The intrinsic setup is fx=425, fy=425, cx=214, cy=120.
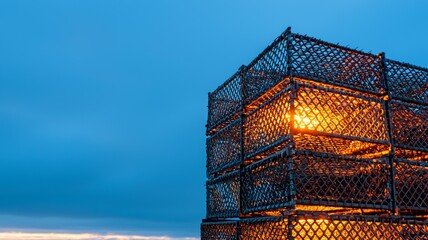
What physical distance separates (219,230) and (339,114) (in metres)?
3.97

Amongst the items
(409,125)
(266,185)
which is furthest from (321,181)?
(409,125)

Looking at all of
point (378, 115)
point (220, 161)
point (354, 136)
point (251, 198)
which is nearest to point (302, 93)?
point (354, 136)

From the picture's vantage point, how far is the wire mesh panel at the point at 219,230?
9305mm

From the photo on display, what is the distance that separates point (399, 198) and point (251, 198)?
9.50 feet

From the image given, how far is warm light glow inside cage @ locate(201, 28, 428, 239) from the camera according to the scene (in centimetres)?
755

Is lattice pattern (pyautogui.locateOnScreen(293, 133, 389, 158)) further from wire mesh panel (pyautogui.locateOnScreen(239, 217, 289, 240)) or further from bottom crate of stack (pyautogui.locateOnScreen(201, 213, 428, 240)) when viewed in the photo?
wire mesh panel (pyautogui.locateOnScreen(239, 217, 289, 240))

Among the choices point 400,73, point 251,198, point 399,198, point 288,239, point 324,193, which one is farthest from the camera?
point 400,73

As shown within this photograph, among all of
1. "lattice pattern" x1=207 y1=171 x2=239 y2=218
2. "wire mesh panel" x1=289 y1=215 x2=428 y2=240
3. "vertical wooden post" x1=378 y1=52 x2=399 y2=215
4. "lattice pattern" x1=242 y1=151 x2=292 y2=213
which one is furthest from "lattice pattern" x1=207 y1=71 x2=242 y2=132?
"wire mesh panel" x1=289 y1=215 x2=428 y2=240

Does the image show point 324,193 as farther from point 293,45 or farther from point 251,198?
point 293,45

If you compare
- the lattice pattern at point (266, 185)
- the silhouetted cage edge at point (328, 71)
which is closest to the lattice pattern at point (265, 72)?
the silhouetted cage edge at point (328, 71)

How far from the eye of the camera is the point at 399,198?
8.30 m

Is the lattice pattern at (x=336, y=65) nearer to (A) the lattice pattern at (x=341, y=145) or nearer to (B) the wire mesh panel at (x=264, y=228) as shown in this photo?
(A) the lattice pattern at (x=341, y=145)

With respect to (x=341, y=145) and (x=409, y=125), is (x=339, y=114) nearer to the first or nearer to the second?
(x=341, y=145)

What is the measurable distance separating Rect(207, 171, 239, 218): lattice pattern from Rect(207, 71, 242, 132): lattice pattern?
1.54 metres
